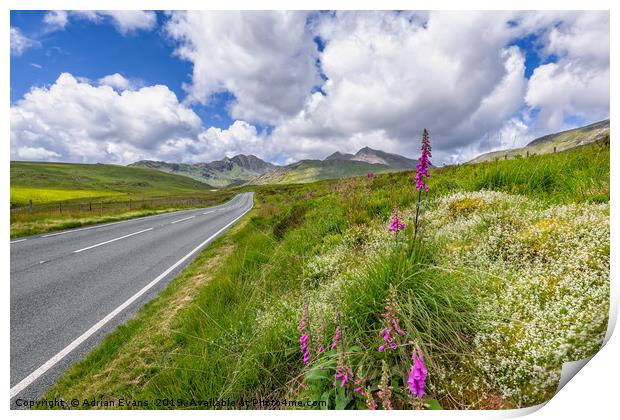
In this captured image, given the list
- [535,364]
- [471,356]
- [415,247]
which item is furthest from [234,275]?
[535,364]

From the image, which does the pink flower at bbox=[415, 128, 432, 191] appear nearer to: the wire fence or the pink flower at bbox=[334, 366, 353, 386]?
the pink flower at bbox=[334, 366, 353, 386]

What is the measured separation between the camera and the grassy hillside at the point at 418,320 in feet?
6.60

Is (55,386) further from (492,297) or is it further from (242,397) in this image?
(492,297)

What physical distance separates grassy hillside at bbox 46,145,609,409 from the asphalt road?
505 mm

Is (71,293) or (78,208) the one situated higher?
(78,208)

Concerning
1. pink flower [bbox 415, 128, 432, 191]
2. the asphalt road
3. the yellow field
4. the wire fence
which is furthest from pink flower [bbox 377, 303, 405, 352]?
the yellow field

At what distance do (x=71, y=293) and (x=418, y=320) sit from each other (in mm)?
7270

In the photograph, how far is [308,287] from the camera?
4.10 meters

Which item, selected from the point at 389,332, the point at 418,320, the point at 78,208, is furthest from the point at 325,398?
the point at 78,208

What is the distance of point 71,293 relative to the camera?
6.01 meters

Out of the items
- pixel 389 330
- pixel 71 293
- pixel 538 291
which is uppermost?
pixel 538 291

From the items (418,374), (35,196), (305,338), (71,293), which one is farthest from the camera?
(35,196)

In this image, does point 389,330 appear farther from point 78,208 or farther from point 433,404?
point 78,208

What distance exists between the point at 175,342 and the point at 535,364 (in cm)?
400
